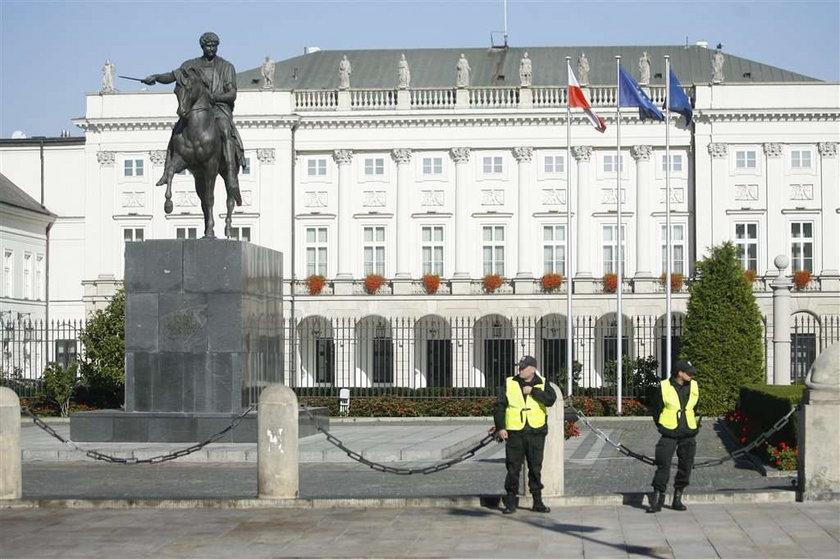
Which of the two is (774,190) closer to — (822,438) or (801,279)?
(801,279)

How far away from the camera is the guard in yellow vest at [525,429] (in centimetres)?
1798

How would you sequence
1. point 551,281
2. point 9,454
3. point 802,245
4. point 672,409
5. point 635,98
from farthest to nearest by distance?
point 802,245 < point 551,281 < point 635,98 < point 9,454 < point 672,409

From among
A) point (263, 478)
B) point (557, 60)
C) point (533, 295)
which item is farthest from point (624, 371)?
point (263, 478)

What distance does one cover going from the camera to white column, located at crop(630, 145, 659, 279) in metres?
72.7

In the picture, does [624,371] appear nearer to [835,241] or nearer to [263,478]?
[835,241]

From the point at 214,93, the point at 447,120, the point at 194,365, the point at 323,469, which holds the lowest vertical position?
the point at 323,469

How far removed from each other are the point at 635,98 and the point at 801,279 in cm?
2265

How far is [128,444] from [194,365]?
1728 mm

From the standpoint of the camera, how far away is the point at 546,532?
16.5 metres

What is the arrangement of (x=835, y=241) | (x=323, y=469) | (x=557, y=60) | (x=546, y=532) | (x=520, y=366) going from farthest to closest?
(x=557, y=60) → (x=835, y=241) → (x=323, y=469) → (x=520, y=366) → (x=546, y=532)

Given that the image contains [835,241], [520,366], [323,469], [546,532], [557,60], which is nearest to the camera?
[546,532]

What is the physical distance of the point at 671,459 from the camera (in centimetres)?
1816

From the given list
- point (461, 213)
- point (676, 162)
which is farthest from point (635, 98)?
point (461, 213)

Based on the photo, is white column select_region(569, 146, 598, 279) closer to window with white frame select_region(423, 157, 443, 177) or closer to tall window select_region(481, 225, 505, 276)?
tall window select_region(481, 225, 505, 276)
